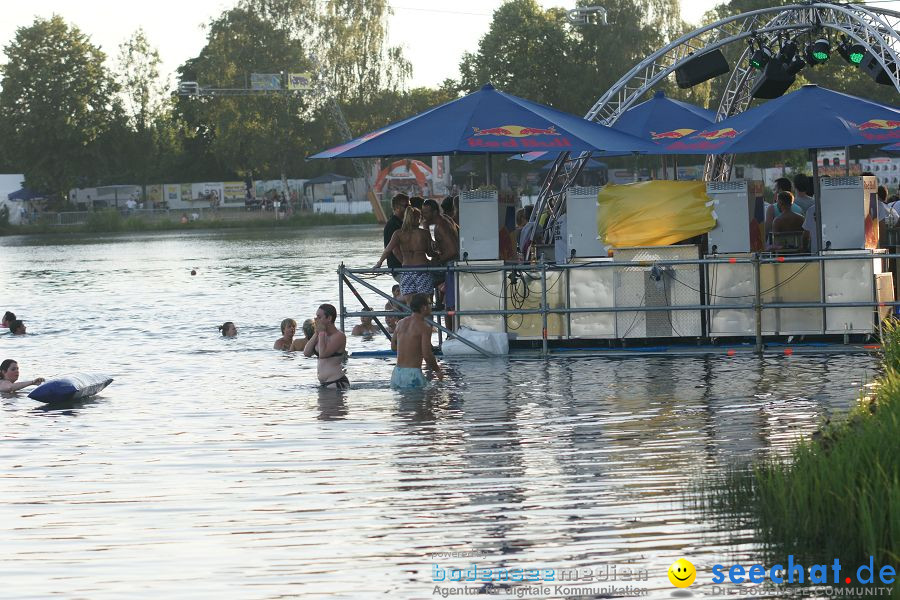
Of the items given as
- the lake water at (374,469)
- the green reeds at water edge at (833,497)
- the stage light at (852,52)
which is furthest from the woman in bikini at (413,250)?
the green reeds at water edge at (833,497)

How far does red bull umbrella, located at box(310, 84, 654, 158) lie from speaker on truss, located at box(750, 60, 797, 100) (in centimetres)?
473

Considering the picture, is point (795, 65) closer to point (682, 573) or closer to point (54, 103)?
point (682, 573)

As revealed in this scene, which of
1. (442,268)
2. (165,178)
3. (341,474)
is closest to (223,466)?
(341,474)

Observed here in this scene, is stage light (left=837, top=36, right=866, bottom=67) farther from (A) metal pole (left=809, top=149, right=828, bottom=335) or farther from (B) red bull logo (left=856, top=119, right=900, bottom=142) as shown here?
(B) red bull logo (left=856, top=119, right=900, bottom=142)

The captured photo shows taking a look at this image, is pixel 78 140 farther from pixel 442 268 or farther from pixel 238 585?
pixel 238 585

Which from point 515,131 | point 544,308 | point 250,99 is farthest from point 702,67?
point 250,99

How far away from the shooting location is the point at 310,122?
106m

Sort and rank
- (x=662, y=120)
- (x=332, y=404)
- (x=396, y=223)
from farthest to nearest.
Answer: (x=662, y=120) → (x=396, y=223) → (x=332, y=404)

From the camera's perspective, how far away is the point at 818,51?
2184 centimetres

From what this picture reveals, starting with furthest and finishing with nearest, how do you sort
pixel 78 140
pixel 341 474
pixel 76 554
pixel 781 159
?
pixel 78 140 → pixel 781 159 → pixel 341 474 → pixel 76 554

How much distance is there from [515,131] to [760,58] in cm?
668

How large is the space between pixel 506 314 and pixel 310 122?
293ft

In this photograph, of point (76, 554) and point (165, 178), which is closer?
point (76, 554)

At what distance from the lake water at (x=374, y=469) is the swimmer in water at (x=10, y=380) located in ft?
1.11
